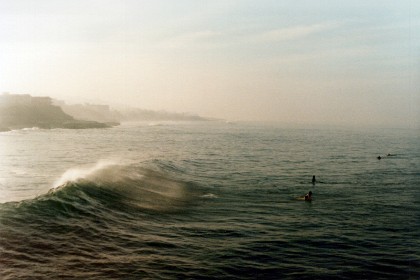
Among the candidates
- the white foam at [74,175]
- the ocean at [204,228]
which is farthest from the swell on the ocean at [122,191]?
the ocean at [204,228]

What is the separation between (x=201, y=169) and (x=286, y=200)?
2414cm

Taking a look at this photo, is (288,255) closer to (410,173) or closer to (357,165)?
(410,173)

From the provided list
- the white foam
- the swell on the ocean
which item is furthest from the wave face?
the white foam

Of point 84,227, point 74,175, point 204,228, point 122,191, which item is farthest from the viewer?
point 74,175

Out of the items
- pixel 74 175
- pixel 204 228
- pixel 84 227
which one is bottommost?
pixel 204 228

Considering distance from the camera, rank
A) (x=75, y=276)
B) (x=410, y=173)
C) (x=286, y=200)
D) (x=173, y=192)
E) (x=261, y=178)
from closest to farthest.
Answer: (x=75, y=276) → (x=286, y=200) → (x=173, y=192) → (x=261, y=178) → (x=410, y=173)

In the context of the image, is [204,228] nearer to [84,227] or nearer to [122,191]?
[84,227]

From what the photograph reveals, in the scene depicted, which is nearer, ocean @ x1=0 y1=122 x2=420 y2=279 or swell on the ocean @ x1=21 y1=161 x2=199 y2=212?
ocean @ x1=0 y1=122 x2=420 y2=279

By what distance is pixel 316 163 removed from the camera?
64.6 metres

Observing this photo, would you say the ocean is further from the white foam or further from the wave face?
the white foam

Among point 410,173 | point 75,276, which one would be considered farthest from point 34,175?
point 410,173

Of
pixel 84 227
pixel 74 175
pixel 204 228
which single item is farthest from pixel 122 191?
pixel 204 228

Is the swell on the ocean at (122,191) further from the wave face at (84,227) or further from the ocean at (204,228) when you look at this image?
the ocean at (204,228)

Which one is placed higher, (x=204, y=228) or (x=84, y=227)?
(x=84, y=227)
